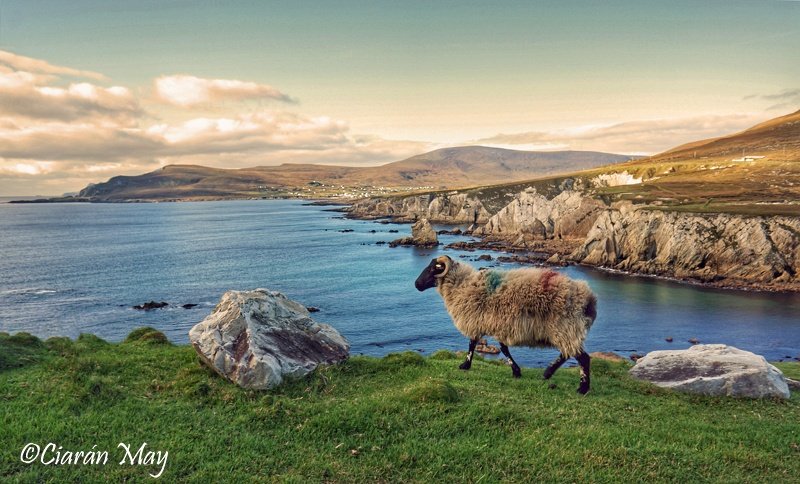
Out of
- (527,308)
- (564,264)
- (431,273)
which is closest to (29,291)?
(431,273)

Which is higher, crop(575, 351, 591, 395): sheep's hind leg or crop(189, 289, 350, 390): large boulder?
crop(189, 289, 350, 390): large boulder

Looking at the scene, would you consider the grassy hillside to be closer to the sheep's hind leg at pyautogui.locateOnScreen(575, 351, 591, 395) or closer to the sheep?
the sheep's hind leg at pyautogui.locateOnScreen(575, 351, 591, 395)

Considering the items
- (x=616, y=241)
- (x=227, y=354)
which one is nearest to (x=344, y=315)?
(x=227, y=354)

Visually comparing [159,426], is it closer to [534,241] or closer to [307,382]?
[307,382]

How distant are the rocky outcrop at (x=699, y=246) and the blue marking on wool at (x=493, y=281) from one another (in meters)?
72.2

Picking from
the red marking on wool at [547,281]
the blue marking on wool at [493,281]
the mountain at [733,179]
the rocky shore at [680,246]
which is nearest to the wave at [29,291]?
the blue marking on wool at [493,281]

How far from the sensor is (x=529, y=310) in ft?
43.7

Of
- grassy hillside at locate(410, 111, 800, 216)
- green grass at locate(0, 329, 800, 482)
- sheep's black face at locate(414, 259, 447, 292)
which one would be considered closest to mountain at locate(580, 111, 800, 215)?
grassy hillside at locate(410, 111, 800, 216)

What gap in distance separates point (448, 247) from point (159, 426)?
10582 centimetres

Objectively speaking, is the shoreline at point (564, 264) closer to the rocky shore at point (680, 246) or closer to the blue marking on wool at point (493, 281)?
the rocky shore at point (680, 246)

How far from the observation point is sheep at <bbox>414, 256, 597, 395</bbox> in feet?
42.6

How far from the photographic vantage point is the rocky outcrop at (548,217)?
369 feet

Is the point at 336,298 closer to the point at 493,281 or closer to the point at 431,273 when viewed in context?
the point at 431,273

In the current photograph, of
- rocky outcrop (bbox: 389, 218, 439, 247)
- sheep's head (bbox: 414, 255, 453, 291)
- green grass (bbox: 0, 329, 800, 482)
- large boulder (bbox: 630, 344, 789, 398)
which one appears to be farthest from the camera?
rocky outcrop (bbox: 389, 218, 439, 247)
